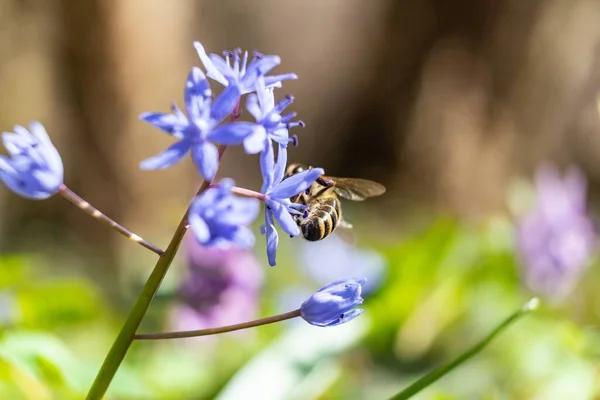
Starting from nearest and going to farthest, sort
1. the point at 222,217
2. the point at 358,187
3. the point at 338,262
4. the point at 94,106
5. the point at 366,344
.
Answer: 1. the point at 222,217
2. the point at 358,187
3. the point at 366,344
4. the point at 338,262
5. the point at 94,106

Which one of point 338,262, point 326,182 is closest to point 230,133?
point 326,182

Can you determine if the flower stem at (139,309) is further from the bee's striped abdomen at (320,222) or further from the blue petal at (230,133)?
the bee's striped abdomen at (320,222)

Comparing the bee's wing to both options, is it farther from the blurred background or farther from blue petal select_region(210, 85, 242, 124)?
blue petal select_region(210, 85, 242, 124)

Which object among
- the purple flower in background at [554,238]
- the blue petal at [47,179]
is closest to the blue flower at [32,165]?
the blue petal at [47,179]

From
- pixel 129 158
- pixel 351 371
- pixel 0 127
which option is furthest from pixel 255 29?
pixel 351 371

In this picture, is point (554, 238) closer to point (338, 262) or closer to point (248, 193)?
point (338, 262)

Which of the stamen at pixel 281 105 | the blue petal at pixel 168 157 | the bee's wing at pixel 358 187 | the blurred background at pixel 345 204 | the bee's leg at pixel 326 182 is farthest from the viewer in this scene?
the blurred background at pixel 345 204
